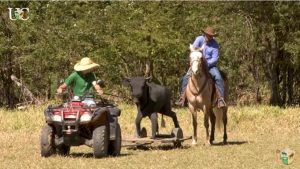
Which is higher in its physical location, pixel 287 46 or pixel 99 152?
pixel 287 46

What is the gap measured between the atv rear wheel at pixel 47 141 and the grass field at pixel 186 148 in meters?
0.18

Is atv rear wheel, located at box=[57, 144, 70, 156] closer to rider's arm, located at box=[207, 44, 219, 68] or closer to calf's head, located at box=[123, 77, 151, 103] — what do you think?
calf's head, located at box=[123, 77, 151, 103]

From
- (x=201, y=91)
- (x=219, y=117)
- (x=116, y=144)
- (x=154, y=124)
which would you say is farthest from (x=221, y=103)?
(x=116, y=144)

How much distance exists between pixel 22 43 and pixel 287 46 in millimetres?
14291

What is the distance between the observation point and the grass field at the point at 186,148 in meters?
10.7

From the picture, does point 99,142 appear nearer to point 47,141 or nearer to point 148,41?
point 47,141

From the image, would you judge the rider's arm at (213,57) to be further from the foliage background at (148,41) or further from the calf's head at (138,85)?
the foliage background at (148,41)

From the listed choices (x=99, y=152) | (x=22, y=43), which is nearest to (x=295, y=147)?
(x=99, y=152)

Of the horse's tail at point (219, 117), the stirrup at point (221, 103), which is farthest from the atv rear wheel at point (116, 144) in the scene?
the horse's tail at point (219, 117)

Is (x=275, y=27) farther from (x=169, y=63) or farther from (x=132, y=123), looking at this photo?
(x=132, y=123)

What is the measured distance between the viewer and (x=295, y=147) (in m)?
13.5

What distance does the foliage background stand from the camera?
33.6 metres

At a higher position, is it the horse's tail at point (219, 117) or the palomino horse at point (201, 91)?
the palomino horse at point (201, 91)

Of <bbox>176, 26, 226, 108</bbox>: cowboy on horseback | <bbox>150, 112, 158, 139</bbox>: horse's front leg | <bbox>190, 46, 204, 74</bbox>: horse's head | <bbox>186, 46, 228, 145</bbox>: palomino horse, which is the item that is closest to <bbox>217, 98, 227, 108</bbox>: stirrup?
<bbox>176, 26, 226, 108</bbox>: cowboy on horseback
